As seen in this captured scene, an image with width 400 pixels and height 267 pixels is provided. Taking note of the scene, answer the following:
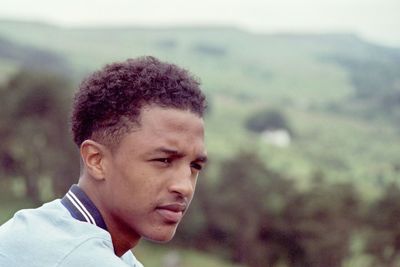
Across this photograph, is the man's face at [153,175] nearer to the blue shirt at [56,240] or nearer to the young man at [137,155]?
the young man at [137,155]

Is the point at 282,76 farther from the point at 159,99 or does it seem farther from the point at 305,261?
the point at 159,99

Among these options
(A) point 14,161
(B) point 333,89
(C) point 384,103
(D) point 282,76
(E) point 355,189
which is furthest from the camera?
(D) point 282,76

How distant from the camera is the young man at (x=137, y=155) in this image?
131 inches

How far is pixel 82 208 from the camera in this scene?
10.9 ft

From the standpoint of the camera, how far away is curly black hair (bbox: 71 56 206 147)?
335 centimetres

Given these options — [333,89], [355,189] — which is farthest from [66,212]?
[333,89]

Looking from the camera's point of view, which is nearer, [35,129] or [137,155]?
[137,155]

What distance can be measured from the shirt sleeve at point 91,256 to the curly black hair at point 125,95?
534 millimetres

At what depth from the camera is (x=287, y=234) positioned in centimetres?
5441

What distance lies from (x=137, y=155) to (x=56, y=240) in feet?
1.84

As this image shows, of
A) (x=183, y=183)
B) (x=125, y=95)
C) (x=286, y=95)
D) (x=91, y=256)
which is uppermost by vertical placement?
(x=286, y=95)

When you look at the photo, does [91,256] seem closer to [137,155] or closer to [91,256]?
[91,256]

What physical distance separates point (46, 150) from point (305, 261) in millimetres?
20888

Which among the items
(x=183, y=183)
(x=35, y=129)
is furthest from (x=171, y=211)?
(x=35, y=129)
